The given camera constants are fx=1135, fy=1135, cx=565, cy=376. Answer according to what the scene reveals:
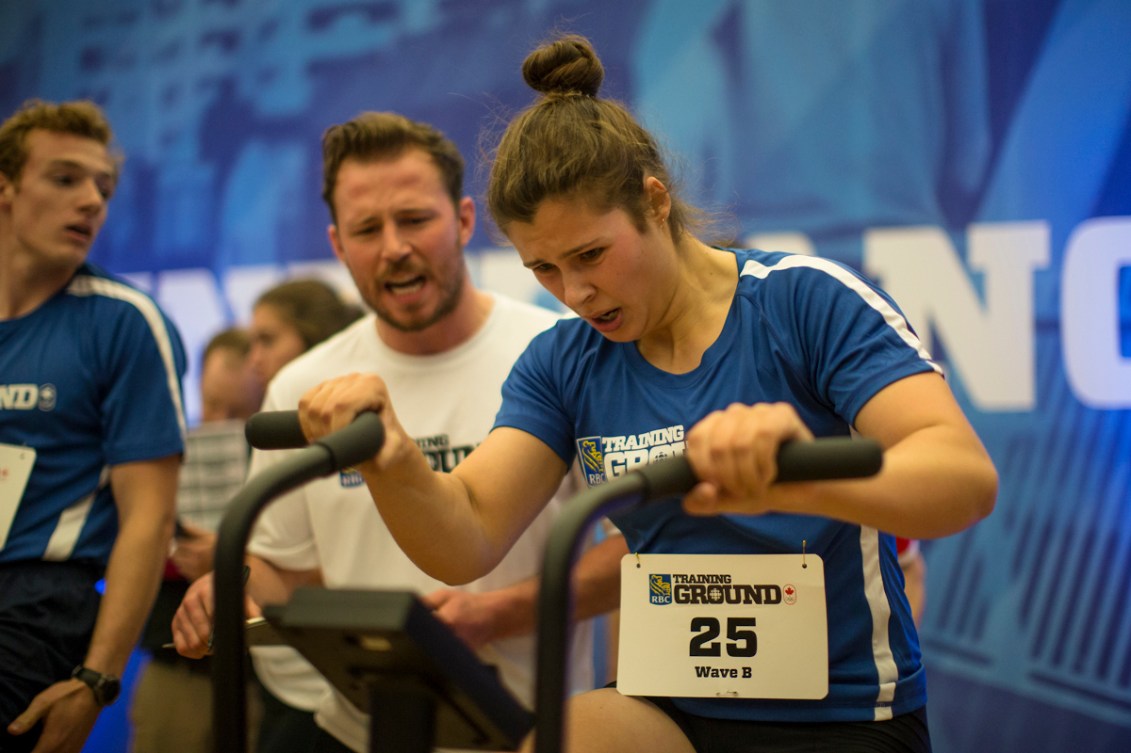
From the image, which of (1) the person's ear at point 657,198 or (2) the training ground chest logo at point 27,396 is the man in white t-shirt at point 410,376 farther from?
(1) the person's ear at point 657,198

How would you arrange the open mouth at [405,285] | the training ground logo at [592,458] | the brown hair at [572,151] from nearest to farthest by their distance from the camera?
the brown hair at [572,151], the training ground logo at [592,458], the open mouth at [405,285]

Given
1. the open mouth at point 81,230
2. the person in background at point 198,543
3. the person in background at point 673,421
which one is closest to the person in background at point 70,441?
the open mouth at point 81,230

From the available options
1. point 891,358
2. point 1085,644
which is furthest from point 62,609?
point 1085,644

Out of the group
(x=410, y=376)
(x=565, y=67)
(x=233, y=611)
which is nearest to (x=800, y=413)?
(x=565, y=67)

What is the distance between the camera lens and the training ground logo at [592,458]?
174cm

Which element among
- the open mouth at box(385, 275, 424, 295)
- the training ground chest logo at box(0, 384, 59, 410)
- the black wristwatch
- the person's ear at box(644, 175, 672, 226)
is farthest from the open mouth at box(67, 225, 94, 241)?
the person's ear at box(644, 175, 672, 226)

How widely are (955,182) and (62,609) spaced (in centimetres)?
293

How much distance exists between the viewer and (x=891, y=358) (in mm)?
1479

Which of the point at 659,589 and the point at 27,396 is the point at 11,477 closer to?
the point at 27,396

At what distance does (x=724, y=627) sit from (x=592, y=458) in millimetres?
A: 329

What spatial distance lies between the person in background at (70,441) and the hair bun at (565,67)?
3.66 feet

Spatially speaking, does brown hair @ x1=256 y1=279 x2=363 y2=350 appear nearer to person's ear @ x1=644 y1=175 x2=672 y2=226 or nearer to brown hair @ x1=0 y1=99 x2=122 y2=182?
brown hair @ x1=0 y1=99 x2=122 y2=182

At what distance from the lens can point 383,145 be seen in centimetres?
250

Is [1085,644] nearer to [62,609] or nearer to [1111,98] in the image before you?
[1111,98]
